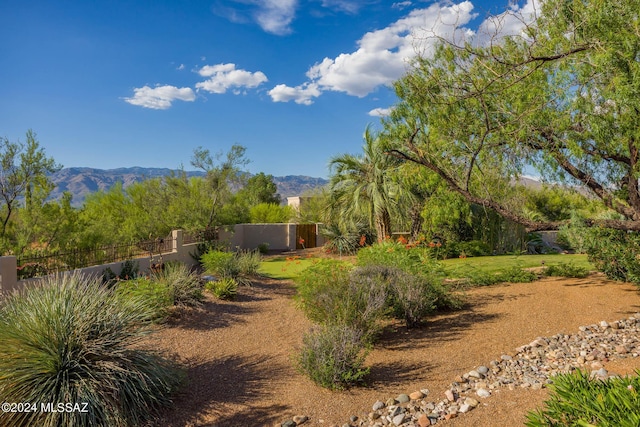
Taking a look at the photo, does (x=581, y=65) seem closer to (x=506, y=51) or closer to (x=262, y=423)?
(x=506, y=51)

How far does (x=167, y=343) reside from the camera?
761 centimetres

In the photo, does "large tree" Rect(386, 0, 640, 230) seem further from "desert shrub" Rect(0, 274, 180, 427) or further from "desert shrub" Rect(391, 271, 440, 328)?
"desert shrub" Rect(0, 274, 180, 427)

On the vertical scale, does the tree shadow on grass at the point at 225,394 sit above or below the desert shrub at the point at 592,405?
below

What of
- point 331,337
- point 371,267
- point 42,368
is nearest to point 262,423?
point 331,337

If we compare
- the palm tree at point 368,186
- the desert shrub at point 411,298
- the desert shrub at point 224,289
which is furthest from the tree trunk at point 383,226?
the desert shrub at point 411,298

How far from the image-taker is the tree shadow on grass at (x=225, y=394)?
4.93 m

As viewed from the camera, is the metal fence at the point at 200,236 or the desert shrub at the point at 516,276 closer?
the desert shrub at the point at 516,276

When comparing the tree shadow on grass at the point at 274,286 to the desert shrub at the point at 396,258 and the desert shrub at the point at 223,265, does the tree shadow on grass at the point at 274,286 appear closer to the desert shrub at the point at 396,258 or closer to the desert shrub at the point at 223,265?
the desert shrub at the point at 223,265

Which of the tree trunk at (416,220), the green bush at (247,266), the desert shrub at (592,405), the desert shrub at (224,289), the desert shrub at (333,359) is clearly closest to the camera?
the desert shrub at (592,405)

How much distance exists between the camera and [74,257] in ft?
36.2

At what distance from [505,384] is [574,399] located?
2.50 metres

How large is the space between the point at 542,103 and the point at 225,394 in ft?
23.0

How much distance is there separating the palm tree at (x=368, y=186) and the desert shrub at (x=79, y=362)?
11.3 metres

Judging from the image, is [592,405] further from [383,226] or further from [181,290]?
[383,226]
